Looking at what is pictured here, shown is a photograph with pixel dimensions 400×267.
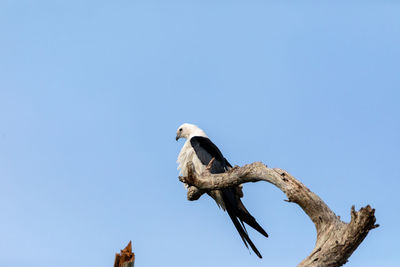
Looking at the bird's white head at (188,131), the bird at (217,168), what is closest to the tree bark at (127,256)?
the bird at (217,168)

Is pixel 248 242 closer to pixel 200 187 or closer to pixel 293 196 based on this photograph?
pixel 200 187

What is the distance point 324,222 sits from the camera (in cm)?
471

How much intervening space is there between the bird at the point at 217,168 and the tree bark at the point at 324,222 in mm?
1122

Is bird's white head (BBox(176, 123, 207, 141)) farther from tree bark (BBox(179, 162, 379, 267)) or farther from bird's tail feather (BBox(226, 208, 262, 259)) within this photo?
tree bark (BBox(179, 162, 379, 267))

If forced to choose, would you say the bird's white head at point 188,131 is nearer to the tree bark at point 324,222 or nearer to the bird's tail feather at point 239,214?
the bird's tail feather at point 239,214

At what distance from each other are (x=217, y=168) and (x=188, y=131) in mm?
1727

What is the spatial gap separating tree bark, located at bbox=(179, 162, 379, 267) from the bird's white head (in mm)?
3041

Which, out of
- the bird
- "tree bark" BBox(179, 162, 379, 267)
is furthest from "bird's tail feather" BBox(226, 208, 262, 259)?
"tree bark" BBox(179, 162, 379, 267)

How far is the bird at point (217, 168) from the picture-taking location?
656 cm

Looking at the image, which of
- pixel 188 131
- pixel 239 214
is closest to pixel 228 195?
pixel 239 214

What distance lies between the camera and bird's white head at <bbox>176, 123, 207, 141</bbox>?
8.46 metres

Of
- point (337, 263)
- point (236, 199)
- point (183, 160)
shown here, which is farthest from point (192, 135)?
point (337, 263)

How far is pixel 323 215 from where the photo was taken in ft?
15.5

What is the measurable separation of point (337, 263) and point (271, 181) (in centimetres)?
106
